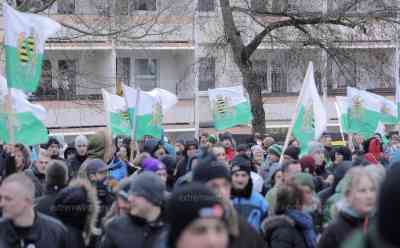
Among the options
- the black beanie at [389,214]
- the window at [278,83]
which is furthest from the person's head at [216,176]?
the window at [278,83]

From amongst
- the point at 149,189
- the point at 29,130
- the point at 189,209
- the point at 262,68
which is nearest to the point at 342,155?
the point at 29,130

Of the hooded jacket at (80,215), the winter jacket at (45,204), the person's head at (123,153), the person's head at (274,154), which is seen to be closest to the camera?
the hooded jacket at (80,215)

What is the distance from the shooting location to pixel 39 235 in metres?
5.48

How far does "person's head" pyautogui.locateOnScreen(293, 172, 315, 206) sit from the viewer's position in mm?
6660

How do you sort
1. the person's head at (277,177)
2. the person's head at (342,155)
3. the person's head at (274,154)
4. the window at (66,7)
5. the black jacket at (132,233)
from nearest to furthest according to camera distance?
the black jacket at (132,233), the person's head at (277,177), the person's head at (274,154), the person's head at (342,155), the window at (66,7)

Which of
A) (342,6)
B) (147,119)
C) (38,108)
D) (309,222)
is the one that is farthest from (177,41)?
(309,222)

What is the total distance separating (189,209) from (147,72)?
31.3 metres

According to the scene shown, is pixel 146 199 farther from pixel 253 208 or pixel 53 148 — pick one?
A: pixel 53 148

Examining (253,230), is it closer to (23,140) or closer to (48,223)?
(48,223)

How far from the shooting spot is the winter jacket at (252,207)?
710 centimetres

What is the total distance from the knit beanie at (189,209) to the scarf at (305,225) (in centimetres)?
276

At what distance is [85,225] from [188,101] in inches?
1098

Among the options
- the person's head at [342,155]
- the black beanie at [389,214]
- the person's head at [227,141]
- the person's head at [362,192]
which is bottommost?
the person's head at [342,155]

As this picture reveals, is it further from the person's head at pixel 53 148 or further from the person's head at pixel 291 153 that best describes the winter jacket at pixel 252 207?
the person's head at pixel 53 148
